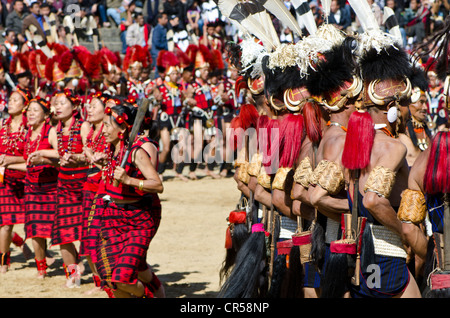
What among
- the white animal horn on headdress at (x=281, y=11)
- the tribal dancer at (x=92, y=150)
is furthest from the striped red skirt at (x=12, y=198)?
the white animal horn on headdress at (x=281, y=11)

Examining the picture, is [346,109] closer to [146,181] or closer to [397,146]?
[397,146]

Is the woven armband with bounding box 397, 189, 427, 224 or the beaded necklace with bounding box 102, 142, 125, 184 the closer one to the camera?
the woven armband with bounding box 397, 189, 427, 224

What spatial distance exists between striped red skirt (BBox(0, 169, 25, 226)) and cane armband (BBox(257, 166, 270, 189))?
3.97 metres

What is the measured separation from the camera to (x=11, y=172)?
9109 mm

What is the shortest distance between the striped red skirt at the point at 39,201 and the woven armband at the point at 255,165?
126 inches

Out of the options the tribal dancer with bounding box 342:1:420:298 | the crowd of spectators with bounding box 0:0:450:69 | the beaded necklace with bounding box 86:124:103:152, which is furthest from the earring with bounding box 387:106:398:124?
the crowd of spectators with bounding box 0:0:450:69

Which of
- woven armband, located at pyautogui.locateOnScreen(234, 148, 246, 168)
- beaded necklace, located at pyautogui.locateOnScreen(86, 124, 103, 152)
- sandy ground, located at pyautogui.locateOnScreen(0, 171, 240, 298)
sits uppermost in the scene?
beaded necklace, located at pyautogui.locateOnScreen(86, 124, 103, 152)

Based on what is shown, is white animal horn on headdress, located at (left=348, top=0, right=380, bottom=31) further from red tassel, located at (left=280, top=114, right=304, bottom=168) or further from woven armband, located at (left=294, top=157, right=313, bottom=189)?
woven armband, located at (left=294, top=157, right=313, bottom=189)

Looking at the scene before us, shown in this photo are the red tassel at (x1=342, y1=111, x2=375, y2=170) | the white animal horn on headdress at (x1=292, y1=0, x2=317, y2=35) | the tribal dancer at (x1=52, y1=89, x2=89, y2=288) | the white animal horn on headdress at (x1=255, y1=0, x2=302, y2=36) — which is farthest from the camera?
the tribal dancer at (x1=52, y1=89, x2=89, y2=288)

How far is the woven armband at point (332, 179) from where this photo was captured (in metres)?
4.76

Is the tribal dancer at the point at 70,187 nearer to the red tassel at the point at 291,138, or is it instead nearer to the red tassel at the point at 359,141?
the red tassel at the point at 291,138

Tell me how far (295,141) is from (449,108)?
1968mm

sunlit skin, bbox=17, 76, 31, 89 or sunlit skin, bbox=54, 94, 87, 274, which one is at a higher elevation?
sunlit skin, bbox=17, 76, 31, 89

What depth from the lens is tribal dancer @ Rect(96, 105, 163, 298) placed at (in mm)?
6227
